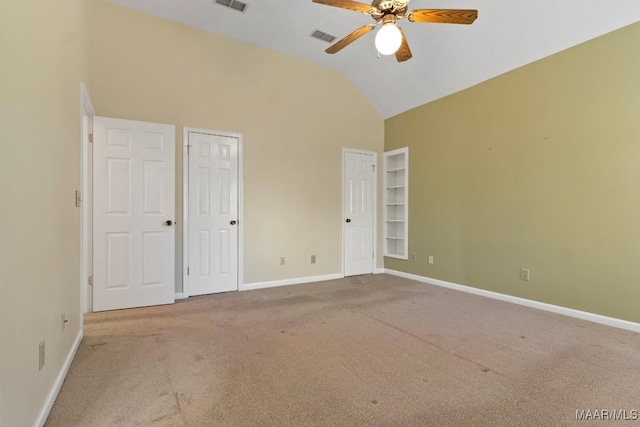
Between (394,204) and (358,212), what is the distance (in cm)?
69

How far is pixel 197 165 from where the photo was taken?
13.3ft

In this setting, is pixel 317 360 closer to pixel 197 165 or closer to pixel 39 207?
pixel 39 207

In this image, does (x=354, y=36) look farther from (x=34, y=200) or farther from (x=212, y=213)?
(x=212, y=213)

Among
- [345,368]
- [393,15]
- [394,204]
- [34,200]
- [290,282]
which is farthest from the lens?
[394,204]

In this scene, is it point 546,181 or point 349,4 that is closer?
point 349,4

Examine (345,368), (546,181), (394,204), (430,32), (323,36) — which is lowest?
(345,368)

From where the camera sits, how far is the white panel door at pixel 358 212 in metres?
5.32

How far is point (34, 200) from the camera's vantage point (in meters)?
1.57

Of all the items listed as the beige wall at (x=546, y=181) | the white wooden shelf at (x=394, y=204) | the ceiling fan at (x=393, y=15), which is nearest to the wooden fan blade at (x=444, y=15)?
the ceiling fan at (x=393, y=15)

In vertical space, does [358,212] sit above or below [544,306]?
above

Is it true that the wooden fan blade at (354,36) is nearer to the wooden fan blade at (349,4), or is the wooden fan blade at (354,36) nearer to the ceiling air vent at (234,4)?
the wooden fan blade at (349,4)

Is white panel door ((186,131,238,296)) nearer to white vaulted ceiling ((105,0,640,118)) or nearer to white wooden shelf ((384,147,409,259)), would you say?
white vaulted ceiling ((105,0,640,118))

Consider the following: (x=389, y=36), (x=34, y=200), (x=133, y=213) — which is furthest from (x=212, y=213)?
(x=389, y=36)

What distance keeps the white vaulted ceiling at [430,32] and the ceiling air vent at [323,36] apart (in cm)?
10
